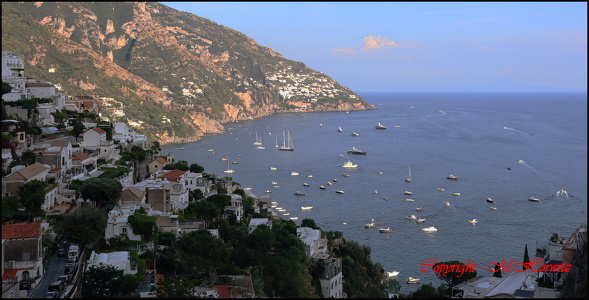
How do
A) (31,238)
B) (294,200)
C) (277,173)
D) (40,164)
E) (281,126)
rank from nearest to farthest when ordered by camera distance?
1. (31,238)
2. (40,164)
3. (294,200)
4. (277,173)
5. (281,126)

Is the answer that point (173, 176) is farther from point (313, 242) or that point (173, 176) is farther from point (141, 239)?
point (141, 239)

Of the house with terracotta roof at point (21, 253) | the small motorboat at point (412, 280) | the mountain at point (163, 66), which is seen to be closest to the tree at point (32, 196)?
the house with terracotta roof at point (21, 253)

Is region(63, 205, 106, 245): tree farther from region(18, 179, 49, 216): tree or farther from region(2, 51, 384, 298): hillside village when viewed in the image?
region(18, 179, 49, 216): tree

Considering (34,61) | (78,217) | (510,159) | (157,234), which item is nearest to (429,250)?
(157,234)

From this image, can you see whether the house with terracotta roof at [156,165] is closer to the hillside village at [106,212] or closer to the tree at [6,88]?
the hillside village at [106,212]

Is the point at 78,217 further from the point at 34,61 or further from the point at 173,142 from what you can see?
the point at 173,142

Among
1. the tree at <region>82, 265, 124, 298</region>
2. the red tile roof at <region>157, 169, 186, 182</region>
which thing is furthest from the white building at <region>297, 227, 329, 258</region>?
the tree at <region>82, 265, 124, 298</region>

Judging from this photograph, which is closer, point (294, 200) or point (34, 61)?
point (294, 200)
